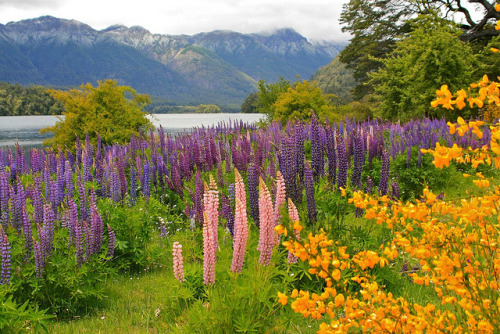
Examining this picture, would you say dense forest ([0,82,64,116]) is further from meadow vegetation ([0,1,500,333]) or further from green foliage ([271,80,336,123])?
meadow vegetation ([0,1,500,333])

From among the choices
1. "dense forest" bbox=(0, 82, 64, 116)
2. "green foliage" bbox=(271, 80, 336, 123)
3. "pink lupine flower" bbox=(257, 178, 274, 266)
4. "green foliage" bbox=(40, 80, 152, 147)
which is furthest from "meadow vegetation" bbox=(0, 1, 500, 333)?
"dense forest" bbox=(0, 82, 64, 116)

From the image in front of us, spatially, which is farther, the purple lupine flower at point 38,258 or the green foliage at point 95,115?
the green foliage at point 95,115

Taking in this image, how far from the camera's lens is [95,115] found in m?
16.0

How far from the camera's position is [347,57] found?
49406mm

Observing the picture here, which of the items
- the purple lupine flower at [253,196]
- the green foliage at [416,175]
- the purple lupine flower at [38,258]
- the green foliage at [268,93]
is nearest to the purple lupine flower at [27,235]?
the purple lupine flower at [38,258]

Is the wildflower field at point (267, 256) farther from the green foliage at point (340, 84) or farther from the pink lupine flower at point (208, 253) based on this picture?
the green foliage at point (340, 84)

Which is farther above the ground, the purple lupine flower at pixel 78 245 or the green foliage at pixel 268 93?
the green foliage at pixel 268 93

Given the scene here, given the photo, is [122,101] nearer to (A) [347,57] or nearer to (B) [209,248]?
(B) [209,248]

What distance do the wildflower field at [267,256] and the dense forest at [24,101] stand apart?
299ft

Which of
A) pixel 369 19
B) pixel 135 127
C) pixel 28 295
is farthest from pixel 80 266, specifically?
pixel 369 19

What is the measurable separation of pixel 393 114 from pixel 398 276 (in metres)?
19.7

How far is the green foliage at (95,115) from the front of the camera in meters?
15.8

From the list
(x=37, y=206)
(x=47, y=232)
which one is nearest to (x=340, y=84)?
(x=37, y=206)

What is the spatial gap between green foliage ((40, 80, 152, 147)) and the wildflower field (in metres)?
6.94
